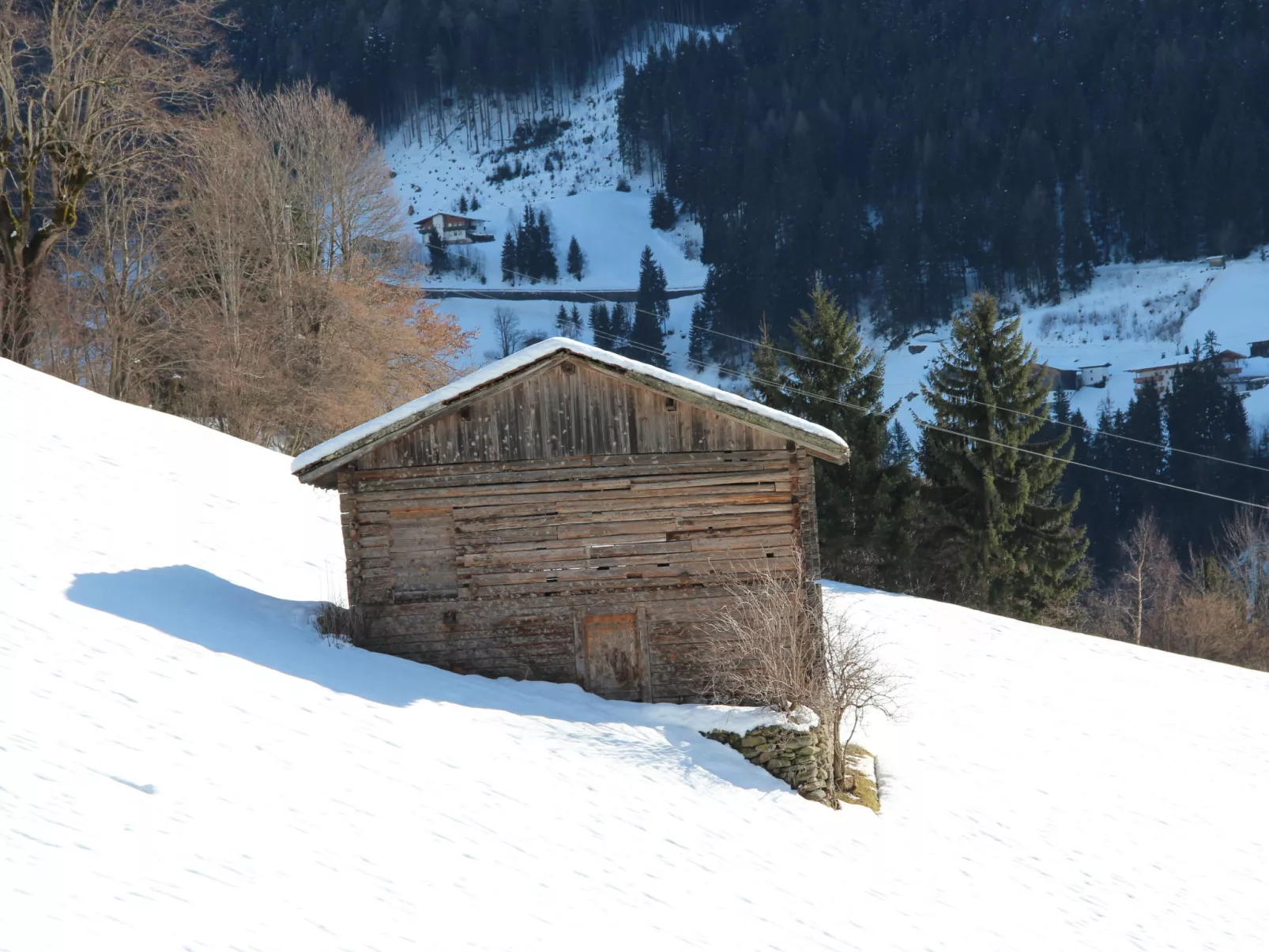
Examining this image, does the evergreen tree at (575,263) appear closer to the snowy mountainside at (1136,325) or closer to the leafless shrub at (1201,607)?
the snowy mountainside at (1136,325)

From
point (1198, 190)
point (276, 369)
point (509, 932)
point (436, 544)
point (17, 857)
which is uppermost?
point (1198, 190)

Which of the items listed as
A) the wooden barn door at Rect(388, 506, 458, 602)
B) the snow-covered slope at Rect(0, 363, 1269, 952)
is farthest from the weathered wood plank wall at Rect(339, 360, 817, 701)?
the snow-covered slope at Rect(0, 363, 1269, 952)

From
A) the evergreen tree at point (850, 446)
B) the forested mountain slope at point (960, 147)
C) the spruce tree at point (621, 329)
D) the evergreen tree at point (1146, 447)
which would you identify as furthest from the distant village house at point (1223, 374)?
the evergreen tree at point (850, 446)

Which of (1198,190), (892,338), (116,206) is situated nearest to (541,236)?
(892,338)

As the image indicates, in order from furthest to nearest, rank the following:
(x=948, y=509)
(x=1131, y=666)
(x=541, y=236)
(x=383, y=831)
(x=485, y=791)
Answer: (x=541, y=236) < (x=948, y=509) < (x=1131, y=666) < (x=485, y=791) < (x=383, y=831)

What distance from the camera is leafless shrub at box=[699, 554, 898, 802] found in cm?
1495

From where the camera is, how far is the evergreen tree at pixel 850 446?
110ft

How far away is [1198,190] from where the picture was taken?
384 feet

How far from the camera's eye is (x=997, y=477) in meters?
33.2

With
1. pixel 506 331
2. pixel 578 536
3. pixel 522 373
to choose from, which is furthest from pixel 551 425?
pixel 506 331

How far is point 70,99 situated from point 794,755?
84.1ft

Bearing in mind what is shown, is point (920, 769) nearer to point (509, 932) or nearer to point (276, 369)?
point (509, 932)

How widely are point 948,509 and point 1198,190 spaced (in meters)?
102

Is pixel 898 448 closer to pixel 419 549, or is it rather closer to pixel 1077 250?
pixel 1077 250
